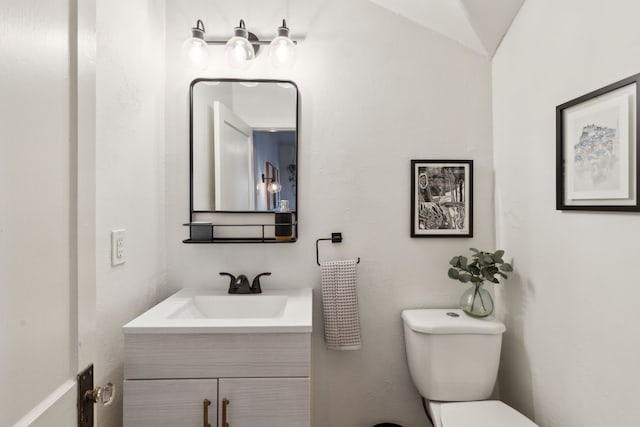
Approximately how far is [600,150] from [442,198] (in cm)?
65

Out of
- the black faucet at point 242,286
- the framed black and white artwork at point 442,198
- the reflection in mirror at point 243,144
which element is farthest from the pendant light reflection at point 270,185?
the framed black and white artwork at point 442,198

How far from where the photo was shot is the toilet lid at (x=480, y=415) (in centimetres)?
120

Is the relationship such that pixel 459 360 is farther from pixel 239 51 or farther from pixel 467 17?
pixel 239 51

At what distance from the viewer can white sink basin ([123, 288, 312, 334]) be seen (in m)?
1.14

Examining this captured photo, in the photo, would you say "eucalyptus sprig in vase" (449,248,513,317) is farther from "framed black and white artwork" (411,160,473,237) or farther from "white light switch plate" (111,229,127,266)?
"white light switch plate" (111,229,127,266)

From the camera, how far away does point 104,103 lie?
118 cm

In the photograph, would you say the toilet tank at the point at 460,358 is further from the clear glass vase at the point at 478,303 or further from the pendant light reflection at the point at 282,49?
the pendant light reflection at the point at 282,49

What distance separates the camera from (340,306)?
1.55 meters

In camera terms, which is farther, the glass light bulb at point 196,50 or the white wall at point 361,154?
the white wall at point 361,154

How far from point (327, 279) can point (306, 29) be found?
3.85ft

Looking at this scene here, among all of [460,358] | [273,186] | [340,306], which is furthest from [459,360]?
Answer: [273,186]

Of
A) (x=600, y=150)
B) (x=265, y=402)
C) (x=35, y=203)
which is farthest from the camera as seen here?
(x=265, y=402)

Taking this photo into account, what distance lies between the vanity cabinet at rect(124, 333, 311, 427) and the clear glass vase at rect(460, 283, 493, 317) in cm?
76

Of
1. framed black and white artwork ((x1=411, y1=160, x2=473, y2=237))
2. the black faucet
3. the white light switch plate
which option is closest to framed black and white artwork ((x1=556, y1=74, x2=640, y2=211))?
framed black and white artwork ((x1=411, y1=160, x2=473, y2=237))
